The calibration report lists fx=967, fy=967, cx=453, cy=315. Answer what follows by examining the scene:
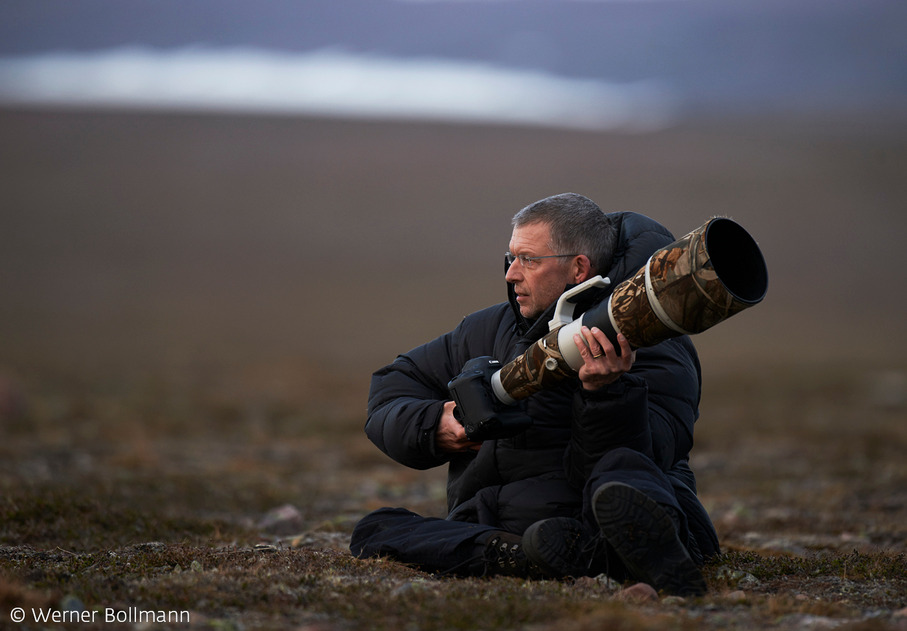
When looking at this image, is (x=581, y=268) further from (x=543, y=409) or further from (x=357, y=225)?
(x=357, y=225)

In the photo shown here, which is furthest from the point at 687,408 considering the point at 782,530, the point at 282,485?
the point at 282,485

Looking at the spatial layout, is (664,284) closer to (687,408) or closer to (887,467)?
(687,408)

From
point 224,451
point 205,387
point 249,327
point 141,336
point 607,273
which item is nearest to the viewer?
point 607,273

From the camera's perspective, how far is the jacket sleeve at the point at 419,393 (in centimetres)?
561

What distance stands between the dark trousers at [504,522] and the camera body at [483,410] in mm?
450

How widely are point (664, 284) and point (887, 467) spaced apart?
9.69m

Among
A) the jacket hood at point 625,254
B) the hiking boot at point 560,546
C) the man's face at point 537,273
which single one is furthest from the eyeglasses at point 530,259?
the hiking boot at point 560,546

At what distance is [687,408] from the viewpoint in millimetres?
5715

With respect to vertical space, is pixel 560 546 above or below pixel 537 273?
below

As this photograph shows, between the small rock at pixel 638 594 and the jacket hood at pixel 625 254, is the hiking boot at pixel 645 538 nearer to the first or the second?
the small rock at pixel 638 594

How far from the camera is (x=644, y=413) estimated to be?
5.10m

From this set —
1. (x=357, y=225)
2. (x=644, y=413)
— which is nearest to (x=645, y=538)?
(x=644, y=413)

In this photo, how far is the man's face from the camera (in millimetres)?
5547

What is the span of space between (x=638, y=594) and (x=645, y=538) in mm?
280
